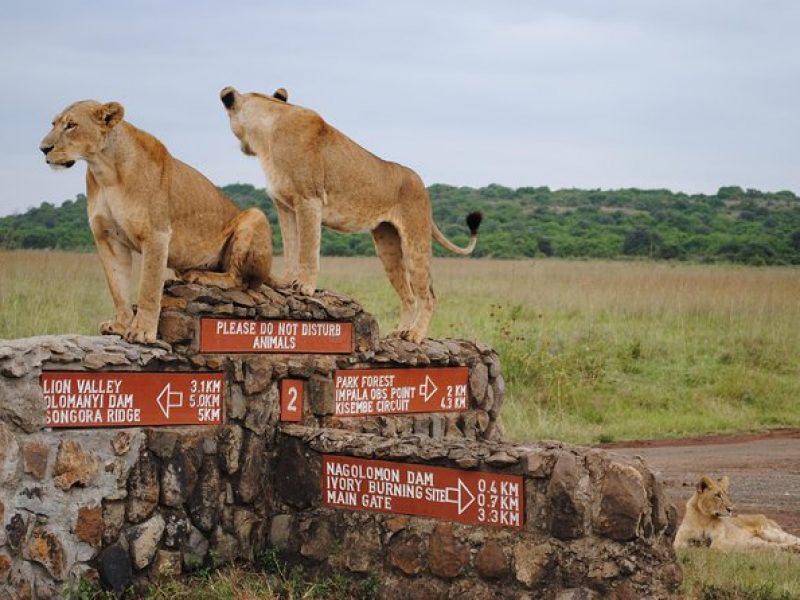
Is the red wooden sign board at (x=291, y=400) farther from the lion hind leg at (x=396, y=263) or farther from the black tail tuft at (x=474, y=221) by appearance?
the black tail tuft at (x=474, y=221)

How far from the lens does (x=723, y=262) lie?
39.2 meters

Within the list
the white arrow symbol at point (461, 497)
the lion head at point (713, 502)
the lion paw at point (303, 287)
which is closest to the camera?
the white arrow symbol at point (461, 497)

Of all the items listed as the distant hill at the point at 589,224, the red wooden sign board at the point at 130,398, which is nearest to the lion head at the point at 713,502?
the red wooden sign board at the point at 130,398

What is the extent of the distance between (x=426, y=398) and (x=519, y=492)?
94.3 inches

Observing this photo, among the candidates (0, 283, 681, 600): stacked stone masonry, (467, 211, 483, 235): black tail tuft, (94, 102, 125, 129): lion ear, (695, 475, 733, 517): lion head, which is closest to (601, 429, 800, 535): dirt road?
(695, 475, 733, 517): lion head

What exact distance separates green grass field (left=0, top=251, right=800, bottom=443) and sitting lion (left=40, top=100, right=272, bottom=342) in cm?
640

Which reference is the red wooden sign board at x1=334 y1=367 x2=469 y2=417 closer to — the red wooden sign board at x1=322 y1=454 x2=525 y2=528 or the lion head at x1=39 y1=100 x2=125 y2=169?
the red wooden sign board at x1=322 y1=454 x2=525 y2=528

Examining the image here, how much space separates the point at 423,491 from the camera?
6727mm

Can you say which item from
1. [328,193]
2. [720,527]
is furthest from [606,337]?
[328,193]

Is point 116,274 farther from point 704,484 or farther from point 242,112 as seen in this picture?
point 704,484

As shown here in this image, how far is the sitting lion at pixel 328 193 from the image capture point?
26.9 ft

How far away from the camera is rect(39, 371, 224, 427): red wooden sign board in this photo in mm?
6680

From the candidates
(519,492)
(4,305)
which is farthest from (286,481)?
(4,305)

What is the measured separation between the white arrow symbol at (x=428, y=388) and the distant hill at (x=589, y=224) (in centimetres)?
1499
